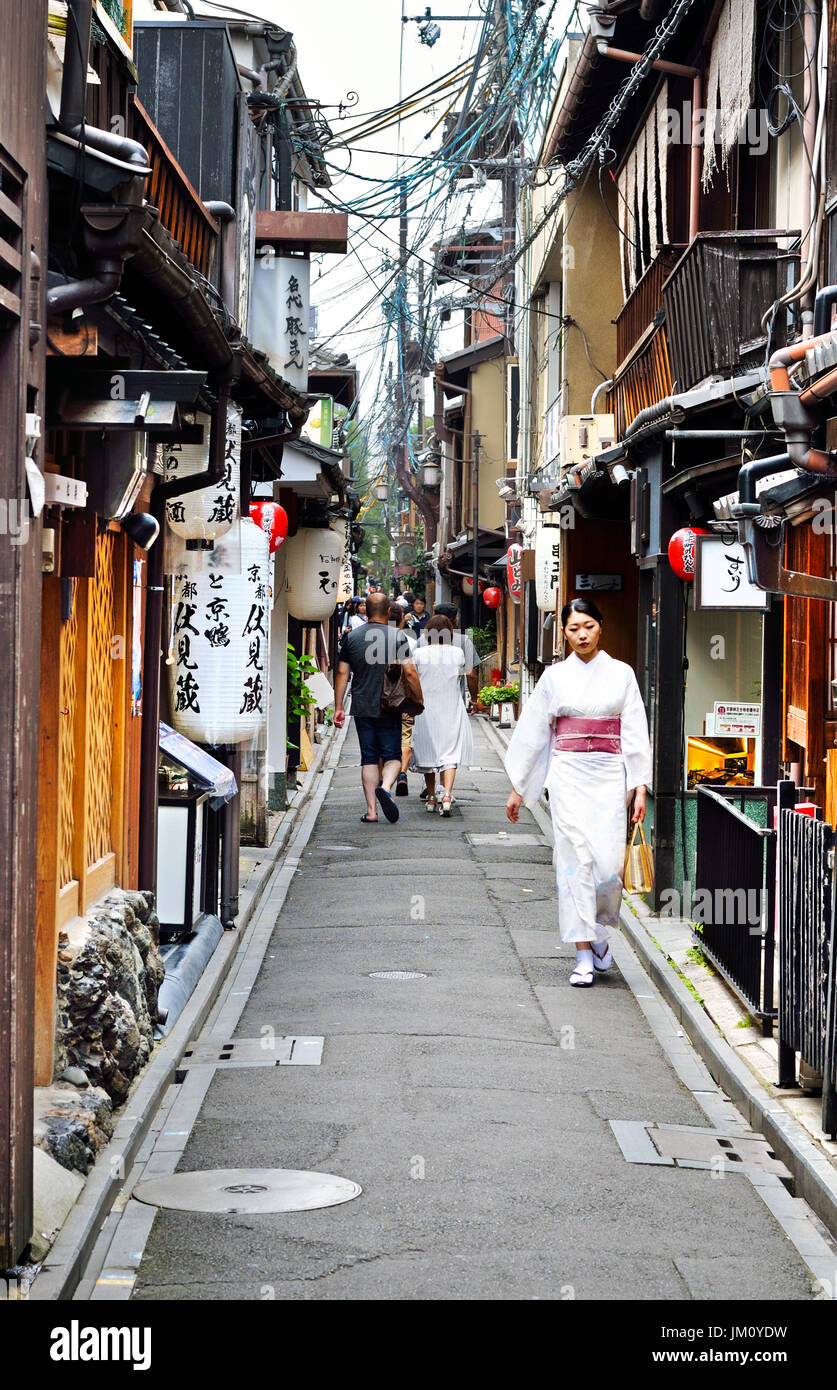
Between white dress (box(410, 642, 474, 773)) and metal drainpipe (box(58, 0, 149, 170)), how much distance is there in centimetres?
1436

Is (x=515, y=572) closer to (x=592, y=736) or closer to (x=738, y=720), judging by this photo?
(x=738, y=720)

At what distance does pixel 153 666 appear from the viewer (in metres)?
10.7

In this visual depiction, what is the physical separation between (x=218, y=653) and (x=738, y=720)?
498 centimetres

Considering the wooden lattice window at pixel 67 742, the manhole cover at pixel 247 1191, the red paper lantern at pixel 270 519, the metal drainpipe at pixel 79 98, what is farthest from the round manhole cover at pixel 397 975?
the metal drainpipe at pixel 79 98

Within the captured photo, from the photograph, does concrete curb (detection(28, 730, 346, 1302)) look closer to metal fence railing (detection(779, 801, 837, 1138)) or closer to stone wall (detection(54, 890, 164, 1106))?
stone wall (detection(54, 890, 164, 1106))

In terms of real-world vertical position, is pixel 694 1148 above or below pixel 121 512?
below

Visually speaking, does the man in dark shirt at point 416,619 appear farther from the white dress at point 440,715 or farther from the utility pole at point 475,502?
the white dress at point 440,715

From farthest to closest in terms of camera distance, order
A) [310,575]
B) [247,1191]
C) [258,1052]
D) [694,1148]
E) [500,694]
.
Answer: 1. [500,694]
2. [310,575]
3. [258,1052]
4. [694,1148]
5. [247,1191]

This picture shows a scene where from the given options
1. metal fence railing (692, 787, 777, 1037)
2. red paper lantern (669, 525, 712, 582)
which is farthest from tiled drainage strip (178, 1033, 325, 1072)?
red paper lantern (669, 525, 712, 582)

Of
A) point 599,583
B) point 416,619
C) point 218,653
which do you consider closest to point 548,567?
point 599,583

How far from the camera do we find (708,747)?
47.8 ft
